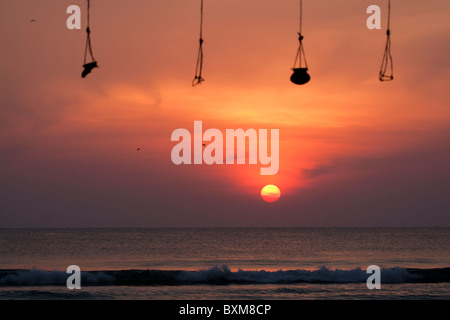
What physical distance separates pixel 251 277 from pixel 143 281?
17.5 feet

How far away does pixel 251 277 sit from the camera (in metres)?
26.8

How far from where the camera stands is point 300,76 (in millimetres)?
9195

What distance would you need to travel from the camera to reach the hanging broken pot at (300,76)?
9.16 metres

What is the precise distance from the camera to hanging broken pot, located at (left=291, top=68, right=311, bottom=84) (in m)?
9.16

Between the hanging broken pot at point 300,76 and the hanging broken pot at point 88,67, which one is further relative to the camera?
the hanging broken pot at point 300,76

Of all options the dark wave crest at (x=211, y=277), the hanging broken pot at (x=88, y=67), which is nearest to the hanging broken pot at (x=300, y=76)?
the hanging broken pot at (x=88, y=67)

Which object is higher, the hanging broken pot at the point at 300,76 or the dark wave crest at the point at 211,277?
the hanging broken pot at the point at 300,76

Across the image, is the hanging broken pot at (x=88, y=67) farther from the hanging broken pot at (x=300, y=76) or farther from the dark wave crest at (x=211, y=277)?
the dark wave crest at (x=211, y=277)

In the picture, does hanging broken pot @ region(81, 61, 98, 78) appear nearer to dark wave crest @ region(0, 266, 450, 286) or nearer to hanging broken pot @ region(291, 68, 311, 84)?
hanging broken pot @ region(291, 68, 311, 84)

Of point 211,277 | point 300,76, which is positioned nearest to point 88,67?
point 300,76

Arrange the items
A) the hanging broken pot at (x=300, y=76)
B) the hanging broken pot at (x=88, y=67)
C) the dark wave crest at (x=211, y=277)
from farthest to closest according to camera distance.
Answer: the dark wave crest at (x=211, y=277) < the hanging broken pot at (x=300, y=76) < the hanging broken pot at (x=88, y=67)

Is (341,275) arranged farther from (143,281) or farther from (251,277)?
(143,281)

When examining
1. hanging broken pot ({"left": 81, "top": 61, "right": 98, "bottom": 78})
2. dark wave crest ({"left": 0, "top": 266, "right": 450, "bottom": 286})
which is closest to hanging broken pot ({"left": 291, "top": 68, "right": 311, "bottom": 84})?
hanging broken pot ({"left": 81, "top": 61, "right": 98, "bottom": 78})
